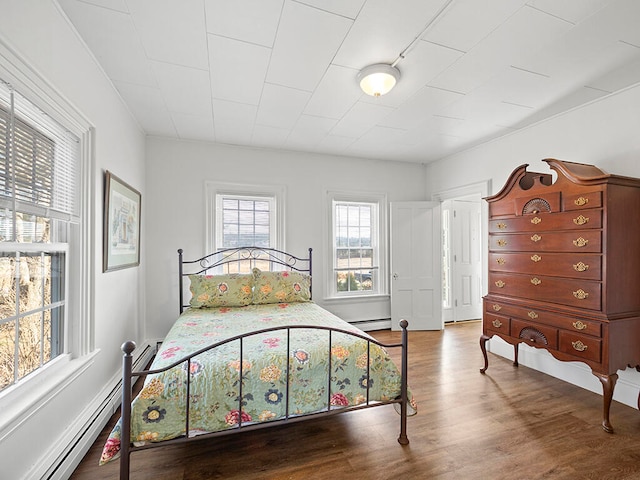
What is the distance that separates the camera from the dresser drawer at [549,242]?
2.27 m

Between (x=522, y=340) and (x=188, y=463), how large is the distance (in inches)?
111

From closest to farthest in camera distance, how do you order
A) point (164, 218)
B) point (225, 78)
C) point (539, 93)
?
point (225, 78) < point (539, 93) < point (164, 218)

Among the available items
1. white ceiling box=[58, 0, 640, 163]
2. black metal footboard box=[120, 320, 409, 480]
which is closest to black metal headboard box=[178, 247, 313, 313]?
white ceiling box=[58, 0, 640, 163]

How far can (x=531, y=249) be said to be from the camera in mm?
2711

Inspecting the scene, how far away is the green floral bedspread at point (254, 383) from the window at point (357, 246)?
2.34m

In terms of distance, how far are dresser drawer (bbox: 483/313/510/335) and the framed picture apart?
352 cm

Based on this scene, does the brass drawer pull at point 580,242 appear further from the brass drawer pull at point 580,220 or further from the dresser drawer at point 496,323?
the dresser drawer at point 496,323

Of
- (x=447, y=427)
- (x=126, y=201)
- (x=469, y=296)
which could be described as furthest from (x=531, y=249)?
(x=126, y=201)

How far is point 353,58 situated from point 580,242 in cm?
220

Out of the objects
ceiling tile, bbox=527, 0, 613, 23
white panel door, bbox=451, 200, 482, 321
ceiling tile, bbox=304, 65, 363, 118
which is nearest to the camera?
ceiling tile, bbox=527, 0, 613, 23

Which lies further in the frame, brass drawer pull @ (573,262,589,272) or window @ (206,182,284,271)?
window @ (206,182,284,271)

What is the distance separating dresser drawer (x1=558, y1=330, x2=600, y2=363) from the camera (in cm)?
221

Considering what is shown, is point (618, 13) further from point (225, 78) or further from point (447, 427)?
point (447, 427)

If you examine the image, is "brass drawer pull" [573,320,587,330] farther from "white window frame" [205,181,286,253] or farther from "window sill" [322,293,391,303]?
"white window frame" [205,181,286,253]
